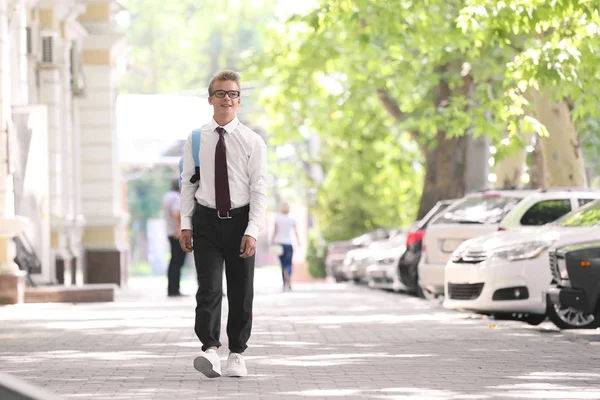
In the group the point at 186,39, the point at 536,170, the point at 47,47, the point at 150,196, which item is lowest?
the point at 536,170

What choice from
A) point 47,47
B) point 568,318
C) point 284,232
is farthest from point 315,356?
point 284,232

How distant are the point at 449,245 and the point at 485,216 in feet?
3.10

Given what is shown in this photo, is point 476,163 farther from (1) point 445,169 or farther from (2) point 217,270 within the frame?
(2) point 217,270

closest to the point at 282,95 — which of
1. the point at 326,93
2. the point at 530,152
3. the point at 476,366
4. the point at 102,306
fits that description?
the point at 326,93

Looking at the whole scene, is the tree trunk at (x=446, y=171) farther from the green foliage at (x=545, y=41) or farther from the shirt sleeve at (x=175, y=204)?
the green foliage at (x=545, y=41)

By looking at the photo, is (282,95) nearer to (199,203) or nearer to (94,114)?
(94,114)

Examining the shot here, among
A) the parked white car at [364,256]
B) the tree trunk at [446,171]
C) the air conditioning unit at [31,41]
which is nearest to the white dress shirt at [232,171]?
the air conditioning unit at [31,41]

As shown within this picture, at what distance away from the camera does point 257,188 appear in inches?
436

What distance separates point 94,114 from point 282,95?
7395mm

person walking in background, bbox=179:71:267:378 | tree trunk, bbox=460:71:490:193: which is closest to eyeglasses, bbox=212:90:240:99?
person walking in background, bbox=179:71:267:378

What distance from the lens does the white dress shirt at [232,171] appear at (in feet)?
36.3

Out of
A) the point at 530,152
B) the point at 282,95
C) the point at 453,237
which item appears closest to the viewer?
the point at 453,237

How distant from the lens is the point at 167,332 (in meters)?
16.9

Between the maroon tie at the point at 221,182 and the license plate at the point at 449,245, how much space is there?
11737mm
